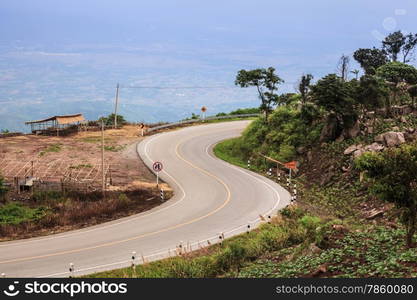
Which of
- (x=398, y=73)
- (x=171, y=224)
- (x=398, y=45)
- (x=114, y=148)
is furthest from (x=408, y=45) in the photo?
(x=171, y=224)

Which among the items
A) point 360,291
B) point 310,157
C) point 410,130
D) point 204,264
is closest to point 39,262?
point 204,264

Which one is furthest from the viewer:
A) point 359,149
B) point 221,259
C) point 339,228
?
point 359,149

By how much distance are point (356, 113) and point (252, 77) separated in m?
15.5

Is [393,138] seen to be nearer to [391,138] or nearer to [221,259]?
[391,138]

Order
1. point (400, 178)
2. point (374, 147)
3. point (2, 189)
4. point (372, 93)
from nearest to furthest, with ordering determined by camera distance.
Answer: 1. point (400, 178)
2. point (2, 189)
3. point (374, 147)
4. point (372, 93)

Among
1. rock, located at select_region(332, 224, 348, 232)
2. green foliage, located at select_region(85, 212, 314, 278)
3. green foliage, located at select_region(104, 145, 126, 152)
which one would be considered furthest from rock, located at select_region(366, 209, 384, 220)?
green foliage, located at select_region(104, 145, 126, 152)

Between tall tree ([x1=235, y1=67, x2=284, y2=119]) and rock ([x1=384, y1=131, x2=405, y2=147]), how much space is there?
18.4 meters

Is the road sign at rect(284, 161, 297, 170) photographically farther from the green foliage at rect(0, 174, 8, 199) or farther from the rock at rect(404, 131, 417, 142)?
the green foliage at rect(0, 174, 8, 199)

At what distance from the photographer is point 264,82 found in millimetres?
57000

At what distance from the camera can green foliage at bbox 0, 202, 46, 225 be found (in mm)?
32031

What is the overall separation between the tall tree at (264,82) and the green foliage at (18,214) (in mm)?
28234

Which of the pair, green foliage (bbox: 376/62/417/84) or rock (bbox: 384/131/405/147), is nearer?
rock (bbox: 384/131/405/147)

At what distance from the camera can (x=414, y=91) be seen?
4469 centimetres

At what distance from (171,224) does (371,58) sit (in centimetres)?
4383
